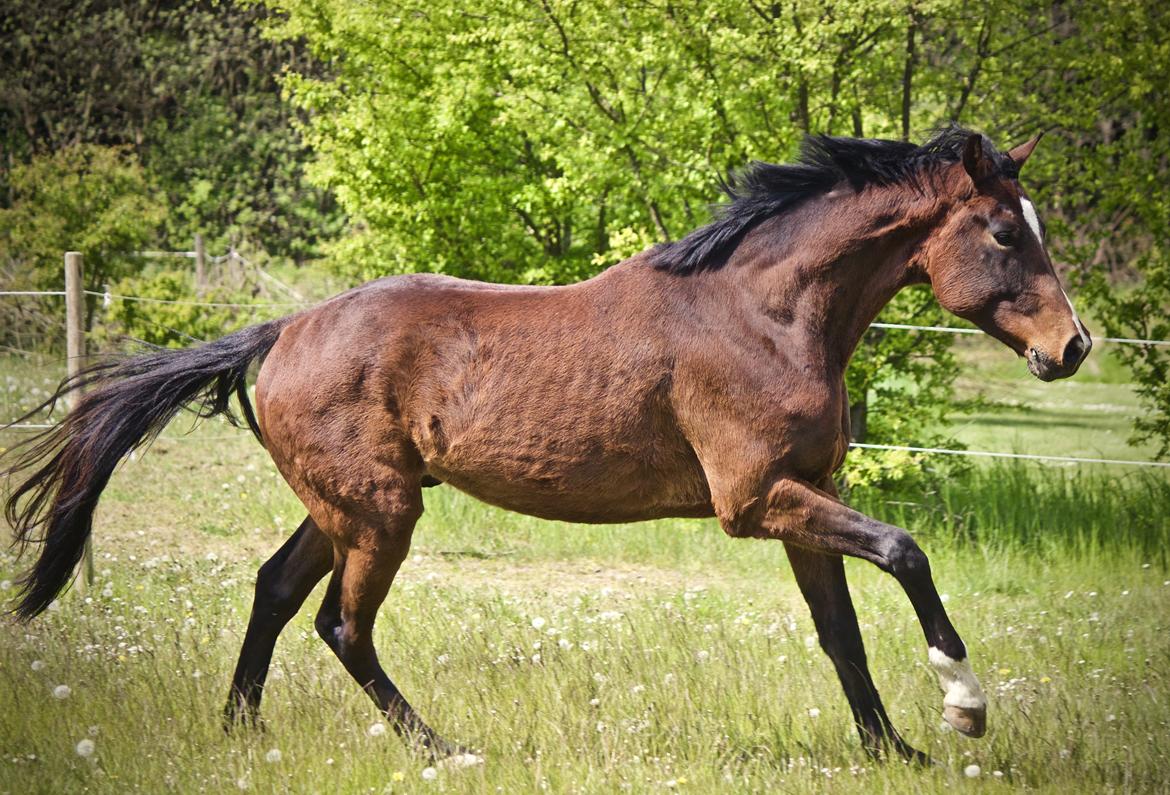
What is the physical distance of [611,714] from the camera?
4.78m

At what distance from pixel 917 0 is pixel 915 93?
3.60ft

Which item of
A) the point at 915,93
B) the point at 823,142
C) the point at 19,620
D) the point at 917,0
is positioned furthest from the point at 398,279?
the point at 915,93

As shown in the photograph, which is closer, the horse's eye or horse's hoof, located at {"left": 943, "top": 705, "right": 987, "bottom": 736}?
Answer: horse's hoof, located at {"left": 943, "top": 705, "right": 987, "bottom": 736}

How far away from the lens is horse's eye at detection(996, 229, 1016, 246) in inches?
165

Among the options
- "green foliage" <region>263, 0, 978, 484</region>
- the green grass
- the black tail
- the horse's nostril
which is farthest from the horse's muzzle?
the green grass

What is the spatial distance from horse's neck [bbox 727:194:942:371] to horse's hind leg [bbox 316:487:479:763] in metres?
1.60

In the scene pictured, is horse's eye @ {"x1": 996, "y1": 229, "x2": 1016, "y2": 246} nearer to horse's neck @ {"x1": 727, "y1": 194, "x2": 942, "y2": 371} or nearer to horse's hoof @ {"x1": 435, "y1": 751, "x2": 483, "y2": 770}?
horse's neck @ {"x1": 727, "y1": 194, "x2": 942, "y2": 371}

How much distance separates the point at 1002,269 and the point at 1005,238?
4.3 inches

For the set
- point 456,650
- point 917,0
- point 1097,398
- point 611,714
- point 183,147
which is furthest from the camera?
point 183,147

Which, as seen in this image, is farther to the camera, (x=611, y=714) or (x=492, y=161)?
(x=492, y=161)

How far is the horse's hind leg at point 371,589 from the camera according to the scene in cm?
458

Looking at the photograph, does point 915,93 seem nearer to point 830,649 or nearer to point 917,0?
point 917,0

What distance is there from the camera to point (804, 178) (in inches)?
180

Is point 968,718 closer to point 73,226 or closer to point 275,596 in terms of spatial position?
point 275,596
